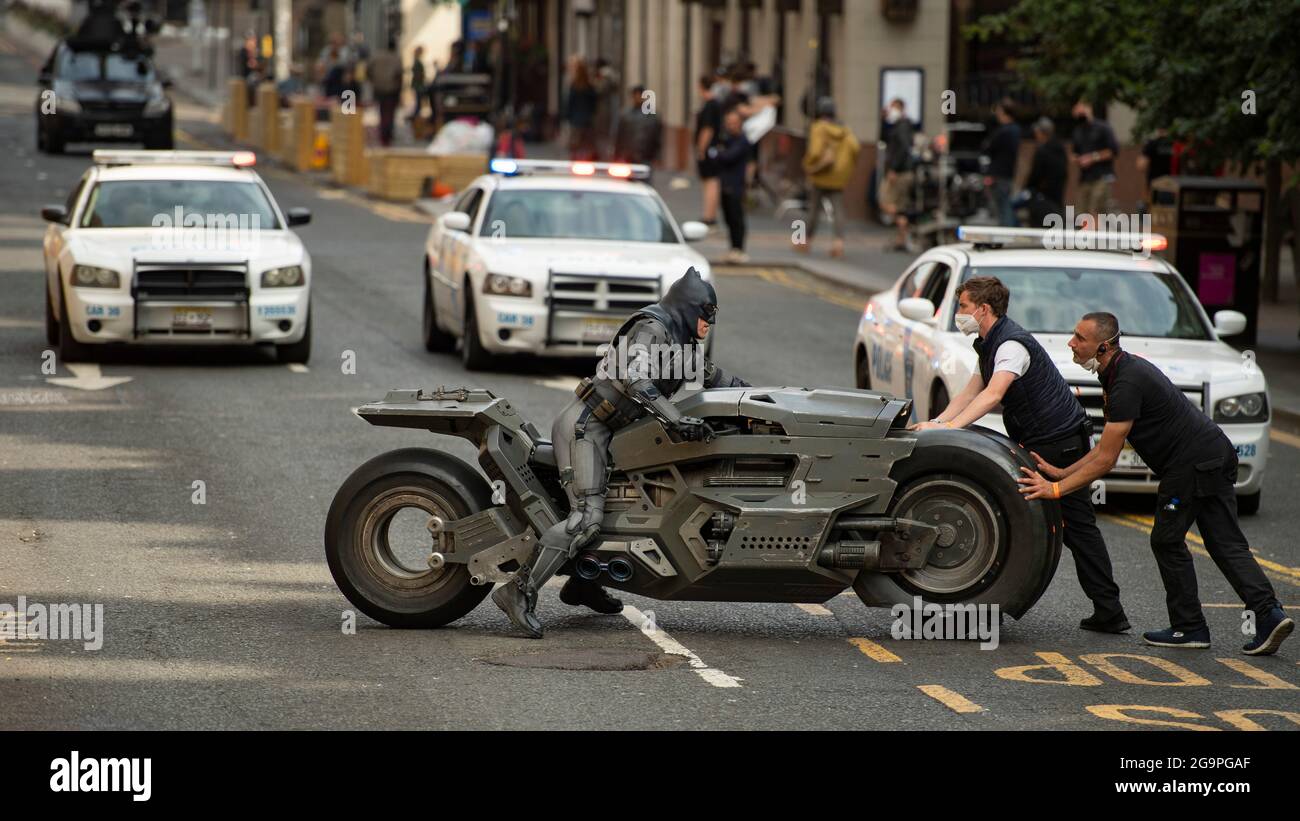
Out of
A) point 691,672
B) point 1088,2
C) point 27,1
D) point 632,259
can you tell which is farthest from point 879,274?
point 27,1

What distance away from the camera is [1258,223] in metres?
20.2

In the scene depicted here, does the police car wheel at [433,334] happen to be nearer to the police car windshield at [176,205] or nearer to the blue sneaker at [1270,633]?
the police car windshield at [176,205]

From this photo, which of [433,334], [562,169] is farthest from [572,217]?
[433,334]

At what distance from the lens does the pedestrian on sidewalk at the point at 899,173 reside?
102 feet

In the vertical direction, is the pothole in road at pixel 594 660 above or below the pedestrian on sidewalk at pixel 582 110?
below

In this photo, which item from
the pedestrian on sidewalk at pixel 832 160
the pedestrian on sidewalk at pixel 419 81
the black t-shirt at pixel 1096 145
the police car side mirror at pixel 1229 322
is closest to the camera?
the police car side mirror at pixel 1229 322

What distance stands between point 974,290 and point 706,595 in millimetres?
1995

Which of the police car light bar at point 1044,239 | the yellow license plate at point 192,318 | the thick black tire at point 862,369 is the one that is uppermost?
the police car light bar at point 1044,239

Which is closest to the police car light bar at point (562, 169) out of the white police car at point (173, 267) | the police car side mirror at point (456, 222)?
the police car side mirror at point (456, 222)

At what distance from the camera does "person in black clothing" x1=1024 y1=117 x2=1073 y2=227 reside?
26.1 m

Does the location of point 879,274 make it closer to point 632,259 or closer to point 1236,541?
point 632,259

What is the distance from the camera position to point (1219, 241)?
20266mm

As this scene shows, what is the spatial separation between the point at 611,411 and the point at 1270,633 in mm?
3021

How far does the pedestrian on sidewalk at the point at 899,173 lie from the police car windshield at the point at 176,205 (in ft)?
44.5
